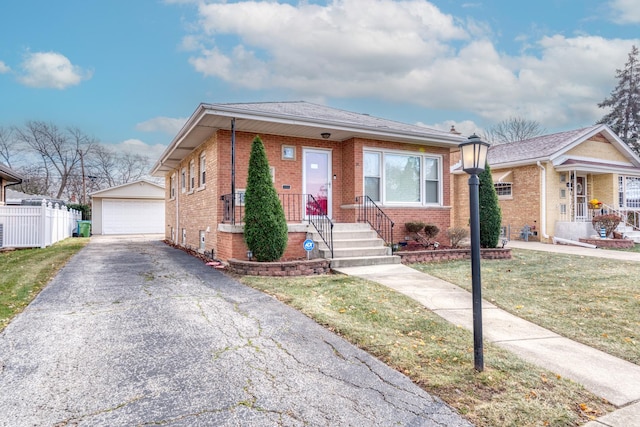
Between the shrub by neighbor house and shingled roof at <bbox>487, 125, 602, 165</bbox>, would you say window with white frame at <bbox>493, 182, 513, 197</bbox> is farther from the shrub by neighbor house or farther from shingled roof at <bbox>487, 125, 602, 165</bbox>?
the shrub by neighbor house

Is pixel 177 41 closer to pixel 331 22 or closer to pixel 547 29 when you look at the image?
pixel 331 22

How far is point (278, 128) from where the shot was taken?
9.82 metres

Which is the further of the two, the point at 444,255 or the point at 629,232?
the point at 629,232

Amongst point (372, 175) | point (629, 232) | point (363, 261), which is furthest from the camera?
point (629, 232)

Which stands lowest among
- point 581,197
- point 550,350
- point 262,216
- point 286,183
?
point 550,350

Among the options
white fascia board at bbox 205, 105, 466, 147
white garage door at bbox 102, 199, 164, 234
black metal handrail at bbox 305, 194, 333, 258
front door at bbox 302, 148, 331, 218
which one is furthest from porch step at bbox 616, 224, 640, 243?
white garage door at bbox 102, 199, 164, 234

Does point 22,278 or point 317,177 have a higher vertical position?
point 317,177

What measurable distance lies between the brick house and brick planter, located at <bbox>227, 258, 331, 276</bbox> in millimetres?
787

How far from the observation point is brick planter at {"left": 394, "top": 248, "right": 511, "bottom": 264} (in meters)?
9.23

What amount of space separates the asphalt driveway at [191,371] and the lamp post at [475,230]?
0.72 m

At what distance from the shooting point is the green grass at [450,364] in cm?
259

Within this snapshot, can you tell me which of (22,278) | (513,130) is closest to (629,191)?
(22,278)

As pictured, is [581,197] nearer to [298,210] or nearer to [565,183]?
[565,183]

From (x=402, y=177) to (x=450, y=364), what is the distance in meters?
8.64
